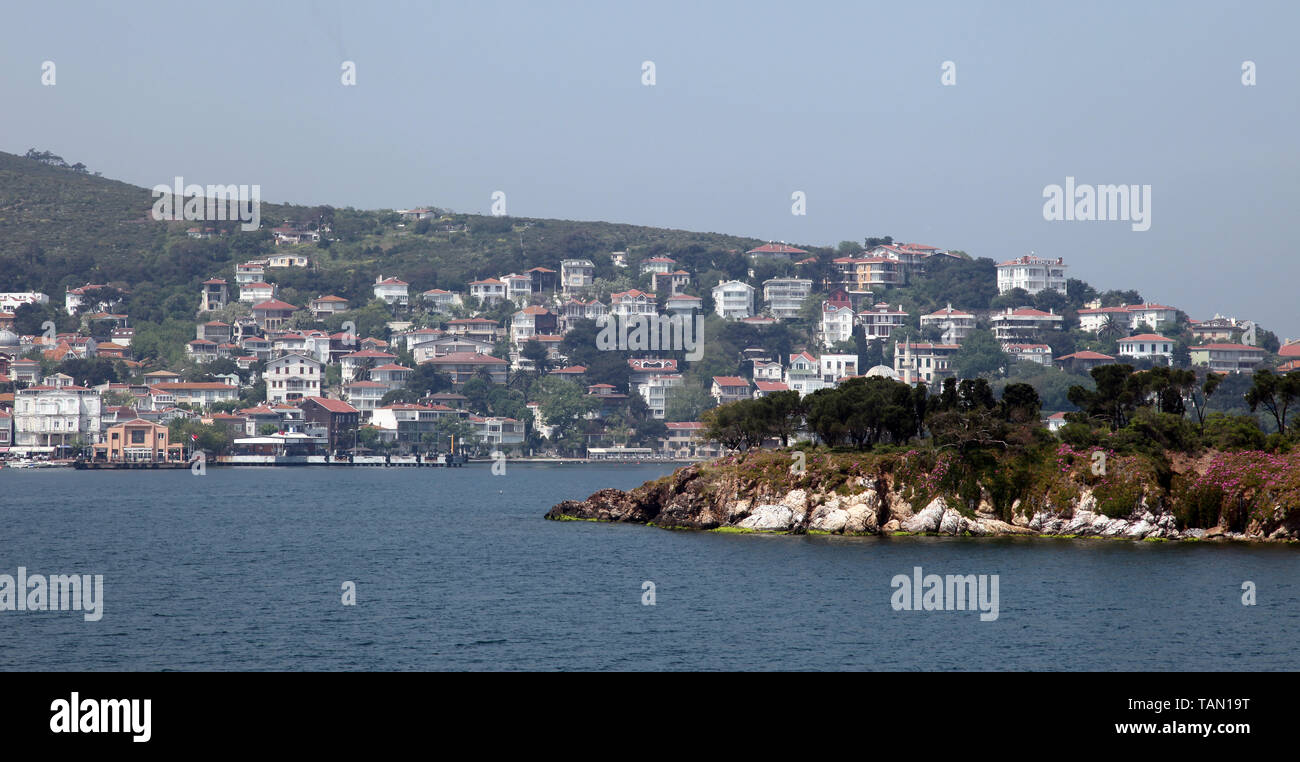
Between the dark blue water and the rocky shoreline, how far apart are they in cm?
177

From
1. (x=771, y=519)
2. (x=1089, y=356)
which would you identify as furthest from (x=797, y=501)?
(x=1089, y=356)

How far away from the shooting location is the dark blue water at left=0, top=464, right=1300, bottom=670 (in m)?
31.2

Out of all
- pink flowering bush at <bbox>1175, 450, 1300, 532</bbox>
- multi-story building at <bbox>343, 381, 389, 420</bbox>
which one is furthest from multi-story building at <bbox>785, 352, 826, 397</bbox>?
pink flowering bush at <bbox>1175, 450, 1300, 532</bbox>

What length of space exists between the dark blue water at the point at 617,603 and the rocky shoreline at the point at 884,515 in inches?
69.6

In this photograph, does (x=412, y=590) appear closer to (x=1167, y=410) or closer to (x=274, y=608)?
(x=274, y=608)

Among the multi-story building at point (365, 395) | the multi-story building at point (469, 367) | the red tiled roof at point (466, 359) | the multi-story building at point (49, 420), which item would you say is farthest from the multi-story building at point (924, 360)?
the multi-story building at point (49, 420)

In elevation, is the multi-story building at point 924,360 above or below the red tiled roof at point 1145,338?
below

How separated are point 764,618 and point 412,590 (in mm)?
12666

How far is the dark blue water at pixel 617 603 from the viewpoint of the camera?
31.2 metres

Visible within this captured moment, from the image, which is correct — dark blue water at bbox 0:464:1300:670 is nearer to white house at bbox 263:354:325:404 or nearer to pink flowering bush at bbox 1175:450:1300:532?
pink flowering bush at bbox 1175:450:1300:532

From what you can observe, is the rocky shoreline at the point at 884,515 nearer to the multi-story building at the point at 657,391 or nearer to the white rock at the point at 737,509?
the white rock at the point at 737,509

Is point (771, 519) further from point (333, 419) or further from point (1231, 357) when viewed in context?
point (1231, 357)

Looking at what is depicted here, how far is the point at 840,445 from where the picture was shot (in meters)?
64.6
